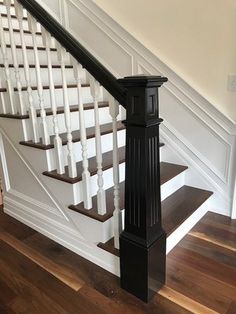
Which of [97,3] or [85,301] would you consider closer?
[85,301]

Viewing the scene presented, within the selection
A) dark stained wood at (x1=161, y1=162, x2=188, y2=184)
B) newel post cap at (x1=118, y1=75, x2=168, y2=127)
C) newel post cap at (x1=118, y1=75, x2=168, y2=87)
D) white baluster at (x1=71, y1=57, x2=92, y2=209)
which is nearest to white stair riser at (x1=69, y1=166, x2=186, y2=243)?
white baluster at (x1=71, y1=57, x2=92, y2=209)

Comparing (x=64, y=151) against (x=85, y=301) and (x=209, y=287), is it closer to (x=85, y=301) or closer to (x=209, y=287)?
(x=85, y=301)

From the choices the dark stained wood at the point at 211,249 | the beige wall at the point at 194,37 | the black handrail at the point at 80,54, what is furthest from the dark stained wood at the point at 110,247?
the beige wall at the point at 194,37

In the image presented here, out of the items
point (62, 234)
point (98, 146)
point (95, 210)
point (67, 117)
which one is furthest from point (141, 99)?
point (62, 234)

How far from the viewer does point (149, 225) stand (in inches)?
55.2

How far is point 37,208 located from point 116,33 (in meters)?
1.71

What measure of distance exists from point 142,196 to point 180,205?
86 cm

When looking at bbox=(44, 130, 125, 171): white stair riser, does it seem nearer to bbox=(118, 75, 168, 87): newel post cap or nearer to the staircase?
the staircase

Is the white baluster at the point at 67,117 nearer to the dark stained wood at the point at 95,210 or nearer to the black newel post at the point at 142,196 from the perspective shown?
the dark stained wood at the point at 95,210

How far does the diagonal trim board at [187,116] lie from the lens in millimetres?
2176

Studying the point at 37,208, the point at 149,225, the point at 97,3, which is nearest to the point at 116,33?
the point at 97,3

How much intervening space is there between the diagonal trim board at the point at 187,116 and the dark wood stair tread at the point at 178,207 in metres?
0.11

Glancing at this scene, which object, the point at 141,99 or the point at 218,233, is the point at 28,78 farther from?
the point at 218,233

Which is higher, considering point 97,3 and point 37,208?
point 97,3
